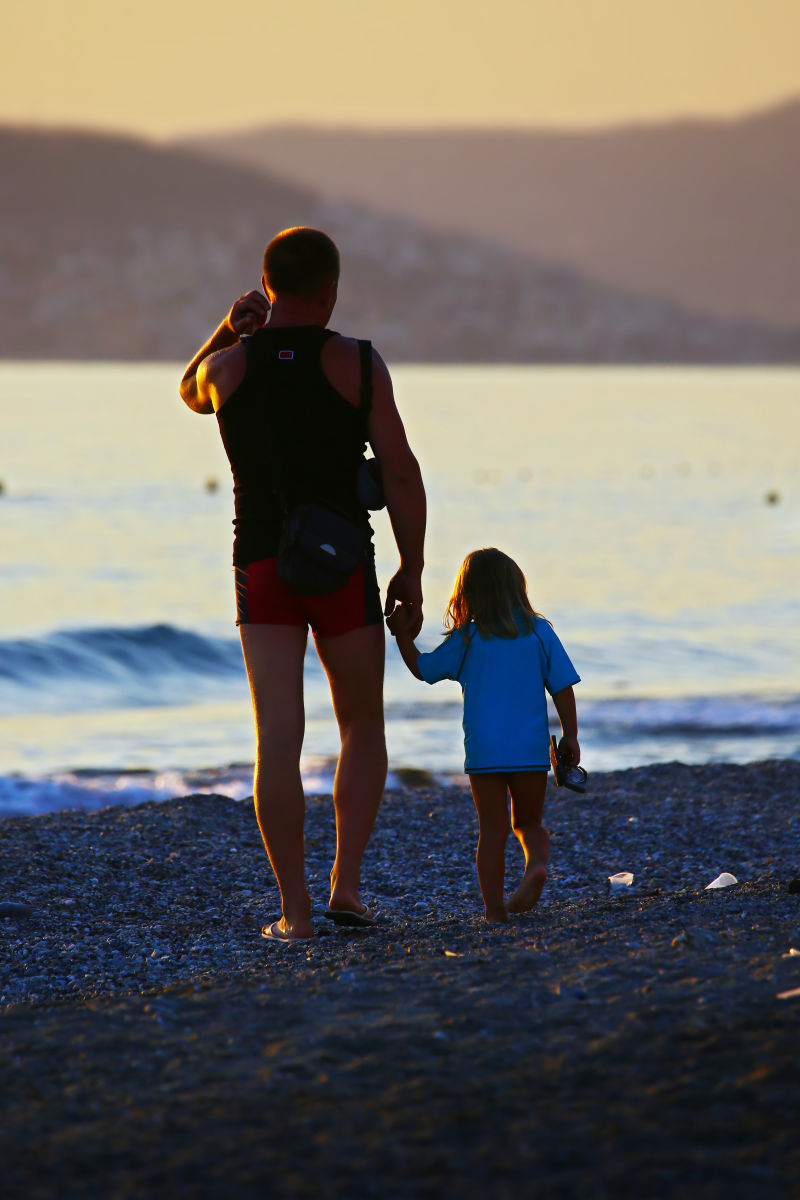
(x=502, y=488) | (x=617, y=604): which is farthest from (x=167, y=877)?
(x=502, y=488)

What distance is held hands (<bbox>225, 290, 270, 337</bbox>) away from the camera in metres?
4.50

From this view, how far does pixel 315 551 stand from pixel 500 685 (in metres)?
0.79

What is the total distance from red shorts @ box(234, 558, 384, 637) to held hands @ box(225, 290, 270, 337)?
2.36 feet

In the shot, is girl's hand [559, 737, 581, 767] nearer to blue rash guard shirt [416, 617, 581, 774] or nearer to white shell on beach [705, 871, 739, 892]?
blue rash guard shirt [416, 617, 581, 774]

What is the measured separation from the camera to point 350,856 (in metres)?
4.61

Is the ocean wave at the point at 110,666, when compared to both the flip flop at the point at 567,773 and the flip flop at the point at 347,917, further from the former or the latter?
the flip flop at the point at 567,773

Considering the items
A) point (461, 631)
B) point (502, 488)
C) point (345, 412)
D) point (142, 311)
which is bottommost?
point (461, 631)

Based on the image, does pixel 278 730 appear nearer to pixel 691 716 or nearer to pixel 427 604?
pixel 691 716

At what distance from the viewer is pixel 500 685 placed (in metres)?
4.64

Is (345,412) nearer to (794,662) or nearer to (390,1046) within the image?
(390,1046)

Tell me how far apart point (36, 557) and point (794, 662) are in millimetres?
14222

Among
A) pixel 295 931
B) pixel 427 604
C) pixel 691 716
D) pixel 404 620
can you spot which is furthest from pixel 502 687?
pixel 427 604

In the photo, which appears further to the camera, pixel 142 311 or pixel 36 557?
pixel 142 311

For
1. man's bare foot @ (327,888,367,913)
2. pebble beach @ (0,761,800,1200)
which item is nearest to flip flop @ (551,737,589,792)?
pebble beach @ (0,761,800,1200)
